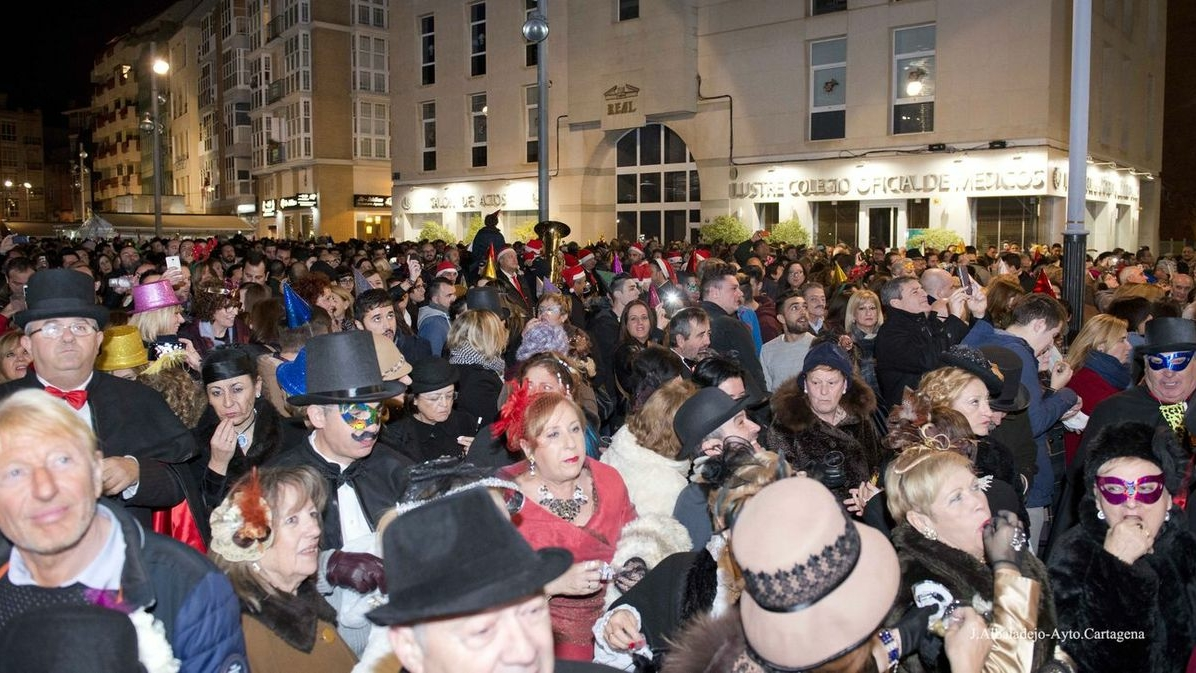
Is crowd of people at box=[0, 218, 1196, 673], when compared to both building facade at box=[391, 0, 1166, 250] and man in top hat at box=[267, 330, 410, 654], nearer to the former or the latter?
man in top hat at box=[267, 330, 410, 654]

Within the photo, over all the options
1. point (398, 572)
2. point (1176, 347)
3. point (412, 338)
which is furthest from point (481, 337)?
point (398, 572)

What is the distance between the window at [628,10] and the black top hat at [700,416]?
86.0 ft

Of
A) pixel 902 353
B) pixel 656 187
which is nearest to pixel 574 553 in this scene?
pixel 902 353

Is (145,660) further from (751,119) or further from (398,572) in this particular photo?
(751,119)

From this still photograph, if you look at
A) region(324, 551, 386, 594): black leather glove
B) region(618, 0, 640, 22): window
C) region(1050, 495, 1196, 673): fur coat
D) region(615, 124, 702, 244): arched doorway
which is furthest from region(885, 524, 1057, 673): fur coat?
region(618, 0, 640, 22): window

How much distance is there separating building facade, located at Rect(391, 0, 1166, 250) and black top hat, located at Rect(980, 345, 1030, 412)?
61.9 ft

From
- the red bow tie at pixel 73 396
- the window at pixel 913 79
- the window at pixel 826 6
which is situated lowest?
the red bow tie at pixel 73 396

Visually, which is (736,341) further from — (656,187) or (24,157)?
(24,157)

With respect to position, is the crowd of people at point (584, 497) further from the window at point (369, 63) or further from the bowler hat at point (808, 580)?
the window at point (369, 63)

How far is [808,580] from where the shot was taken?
1.99 m

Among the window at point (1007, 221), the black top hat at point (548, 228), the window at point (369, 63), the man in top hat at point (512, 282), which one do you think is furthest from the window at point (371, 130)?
the man in top hat at point (512, 282)

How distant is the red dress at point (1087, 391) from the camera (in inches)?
252

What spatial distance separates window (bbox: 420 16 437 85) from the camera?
119ft

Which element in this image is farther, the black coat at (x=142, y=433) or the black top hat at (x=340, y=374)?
A: the black top hat at (x=340, y=374)
